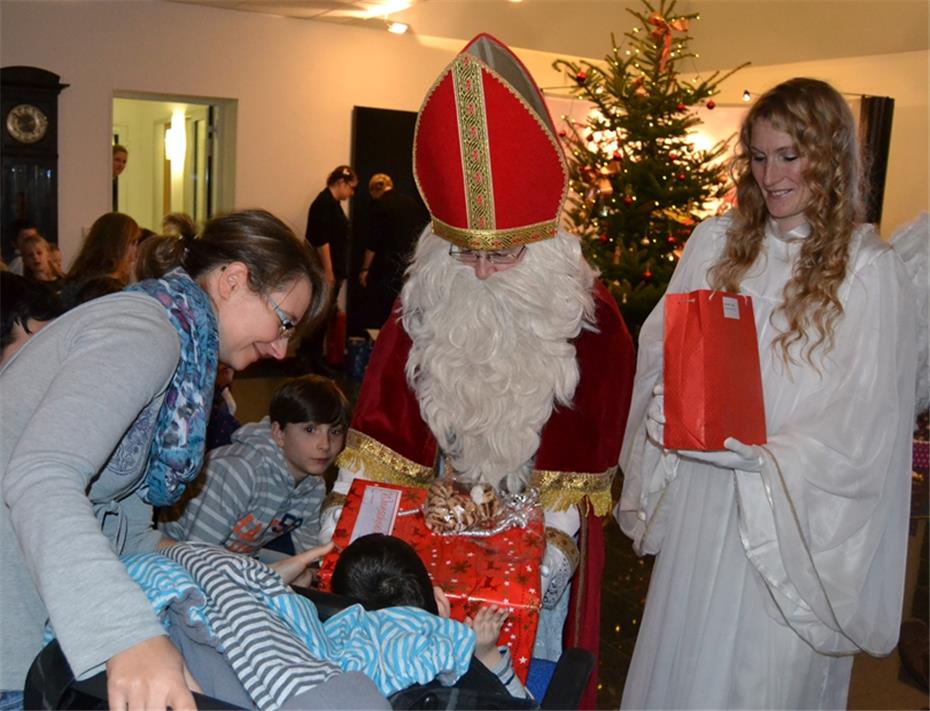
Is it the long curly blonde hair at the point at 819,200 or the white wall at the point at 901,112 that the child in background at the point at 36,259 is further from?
the white wall at the point at 901,112

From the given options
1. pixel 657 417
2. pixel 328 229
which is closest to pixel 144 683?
pixel 657 417

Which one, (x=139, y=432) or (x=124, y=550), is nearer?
(x=139, y=432)

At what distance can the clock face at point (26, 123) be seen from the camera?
8.44 m

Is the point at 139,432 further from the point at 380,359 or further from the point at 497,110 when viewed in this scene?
the point at 497,110

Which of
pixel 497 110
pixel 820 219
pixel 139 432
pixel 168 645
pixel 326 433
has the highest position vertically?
pixel 497 110

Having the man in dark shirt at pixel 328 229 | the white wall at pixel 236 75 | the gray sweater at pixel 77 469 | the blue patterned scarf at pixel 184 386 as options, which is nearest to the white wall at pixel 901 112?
the white wall at pixel 236 75

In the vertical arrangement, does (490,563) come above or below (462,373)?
below

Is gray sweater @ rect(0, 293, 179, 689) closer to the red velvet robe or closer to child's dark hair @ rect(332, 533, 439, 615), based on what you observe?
child's dark hair @ rect(332, 533, 439, 615)

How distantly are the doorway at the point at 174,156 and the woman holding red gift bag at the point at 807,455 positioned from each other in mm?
7211

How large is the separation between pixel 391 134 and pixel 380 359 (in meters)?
8.19

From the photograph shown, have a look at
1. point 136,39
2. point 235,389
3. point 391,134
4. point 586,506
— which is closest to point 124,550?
point 586,506

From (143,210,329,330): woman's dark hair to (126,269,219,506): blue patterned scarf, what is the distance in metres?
0.06

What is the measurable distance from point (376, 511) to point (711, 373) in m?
0.89

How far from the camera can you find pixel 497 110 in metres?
2.47
